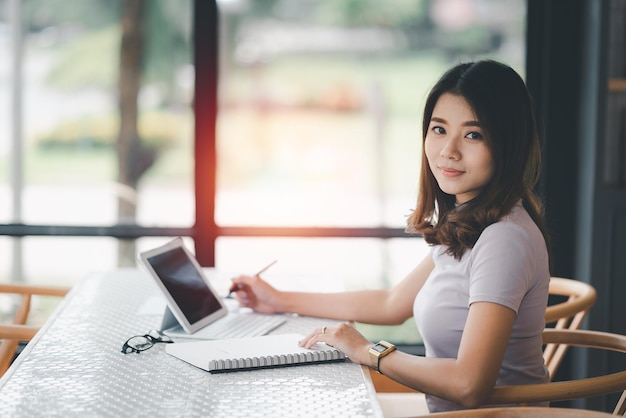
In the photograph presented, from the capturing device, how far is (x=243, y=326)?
212 cm

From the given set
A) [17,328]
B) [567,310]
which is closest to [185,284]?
[17,328]

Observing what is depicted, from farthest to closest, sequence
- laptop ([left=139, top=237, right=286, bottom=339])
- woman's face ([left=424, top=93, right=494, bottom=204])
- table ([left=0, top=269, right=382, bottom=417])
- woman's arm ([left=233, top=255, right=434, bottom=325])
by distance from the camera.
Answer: woman's arm ([left=233, top=255, right=434, bottom=325])
laptop ([left=139, top=237, right=286, bottom=339])
woman's face ([left=424, top=93, right=494, bottom=204])
table ([left=0, top=269, right=382, bottom=417])

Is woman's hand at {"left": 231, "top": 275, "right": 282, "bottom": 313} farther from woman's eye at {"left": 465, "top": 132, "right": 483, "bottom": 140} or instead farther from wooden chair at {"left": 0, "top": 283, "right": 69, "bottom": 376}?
woman's eye at {"left": 465, "top": 132, "right": 483, "bottom": 140}

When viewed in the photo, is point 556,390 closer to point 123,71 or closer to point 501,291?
point 501,291

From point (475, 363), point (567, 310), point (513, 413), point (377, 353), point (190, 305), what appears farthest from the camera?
point (567, 310)

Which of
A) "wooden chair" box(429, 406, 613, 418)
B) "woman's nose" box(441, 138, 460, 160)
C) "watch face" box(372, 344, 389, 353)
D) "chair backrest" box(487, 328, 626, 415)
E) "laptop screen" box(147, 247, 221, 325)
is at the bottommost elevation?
"chair backrest" box(487, 328, 626, 415)

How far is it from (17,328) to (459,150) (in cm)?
133

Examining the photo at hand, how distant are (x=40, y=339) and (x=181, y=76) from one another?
1698 mm

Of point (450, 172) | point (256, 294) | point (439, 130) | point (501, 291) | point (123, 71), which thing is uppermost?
point (123, 71)

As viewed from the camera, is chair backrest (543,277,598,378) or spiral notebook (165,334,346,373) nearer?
spiral notebook (165,334,346,373)

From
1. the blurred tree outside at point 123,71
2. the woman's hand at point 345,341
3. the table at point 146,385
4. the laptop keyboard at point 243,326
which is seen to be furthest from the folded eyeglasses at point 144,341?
the blurred tree outside at point 123,71

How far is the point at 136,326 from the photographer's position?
82.2 inches

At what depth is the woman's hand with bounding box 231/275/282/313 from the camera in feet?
7.50

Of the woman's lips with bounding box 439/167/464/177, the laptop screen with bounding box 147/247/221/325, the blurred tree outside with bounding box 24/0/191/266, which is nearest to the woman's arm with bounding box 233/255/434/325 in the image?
the laptop screen with bounding box 147/247/221/325
